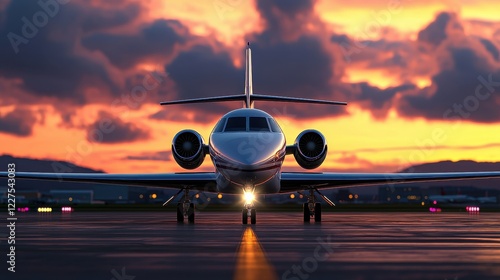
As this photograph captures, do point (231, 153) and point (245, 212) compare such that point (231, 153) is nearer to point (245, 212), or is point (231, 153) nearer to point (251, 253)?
point (245, 212)

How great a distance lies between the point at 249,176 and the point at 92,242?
8.81m

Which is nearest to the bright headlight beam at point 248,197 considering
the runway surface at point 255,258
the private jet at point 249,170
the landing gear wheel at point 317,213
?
the private jet at point 249,170

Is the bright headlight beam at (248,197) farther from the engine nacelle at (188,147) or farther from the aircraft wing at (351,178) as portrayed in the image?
the engine nacelle at (188,147)

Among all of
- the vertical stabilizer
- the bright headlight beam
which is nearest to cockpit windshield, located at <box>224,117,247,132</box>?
the bright headlight beam

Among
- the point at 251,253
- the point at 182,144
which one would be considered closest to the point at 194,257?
the point at 251,253

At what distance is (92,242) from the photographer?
15.2 metres

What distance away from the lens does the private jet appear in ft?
78.9

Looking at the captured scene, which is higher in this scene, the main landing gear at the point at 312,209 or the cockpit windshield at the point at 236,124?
the cockpit windshield at the point at 236,124

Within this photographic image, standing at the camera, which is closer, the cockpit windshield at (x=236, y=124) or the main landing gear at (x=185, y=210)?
the cockpit windshield at (x=236, y=124)

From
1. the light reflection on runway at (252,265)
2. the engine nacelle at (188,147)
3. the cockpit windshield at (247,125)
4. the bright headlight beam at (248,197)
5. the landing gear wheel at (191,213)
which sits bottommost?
the light reflection on runway at (252,265)

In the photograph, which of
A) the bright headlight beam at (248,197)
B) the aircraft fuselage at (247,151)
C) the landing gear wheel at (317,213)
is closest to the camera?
the aircraft fuselage at (247,151)

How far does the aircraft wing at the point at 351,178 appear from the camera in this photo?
28688mm

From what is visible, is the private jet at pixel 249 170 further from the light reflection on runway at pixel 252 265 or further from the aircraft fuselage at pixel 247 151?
the light reflection on runway at pixel 252 265

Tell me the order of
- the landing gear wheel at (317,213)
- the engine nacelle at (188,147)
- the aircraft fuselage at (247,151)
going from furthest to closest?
the landing gear wheel at (317,213), the engine nacelle at (188,147), the aircraft fuselage at (247,151)
